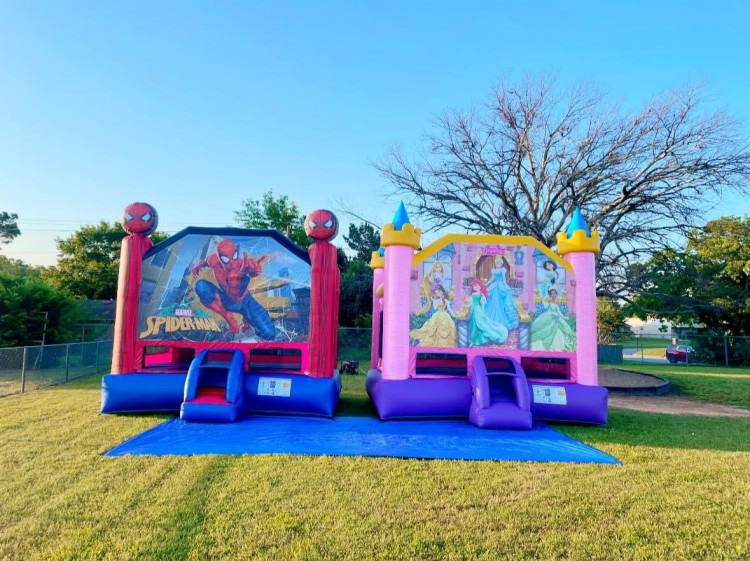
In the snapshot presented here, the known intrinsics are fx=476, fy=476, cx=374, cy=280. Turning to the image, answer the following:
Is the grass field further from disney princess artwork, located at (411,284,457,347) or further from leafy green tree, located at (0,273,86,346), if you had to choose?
leafy green tree, located at (0,273,86,346)

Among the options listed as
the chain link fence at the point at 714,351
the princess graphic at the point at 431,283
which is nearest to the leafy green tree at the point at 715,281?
the chain link fence at the point at 714,351

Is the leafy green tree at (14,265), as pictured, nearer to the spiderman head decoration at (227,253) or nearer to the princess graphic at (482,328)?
the spiderman head decoration at (227,253)

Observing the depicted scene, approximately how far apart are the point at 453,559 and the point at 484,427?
438 cm

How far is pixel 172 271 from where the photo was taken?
8.84 meters

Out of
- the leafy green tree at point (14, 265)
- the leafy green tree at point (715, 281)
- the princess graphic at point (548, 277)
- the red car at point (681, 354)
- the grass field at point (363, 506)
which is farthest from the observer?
the leafy green tree at point (14, 265)

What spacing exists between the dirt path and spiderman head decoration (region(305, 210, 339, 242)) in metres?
7.10

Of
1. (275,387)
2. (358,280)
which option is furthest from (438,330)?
(358,280)

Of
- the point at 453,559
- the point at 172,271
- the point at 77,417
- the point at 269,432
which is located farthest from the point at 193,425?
the point at 453,559

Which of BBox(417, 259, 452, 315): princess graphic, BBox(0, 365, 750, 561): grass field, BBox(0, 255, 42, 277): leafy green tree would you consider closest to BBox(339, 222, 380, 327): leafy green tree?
BBox(417, 259, 452, 315): princess graphic

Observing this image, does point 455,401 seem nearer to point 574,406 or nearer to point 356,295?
point 574,406

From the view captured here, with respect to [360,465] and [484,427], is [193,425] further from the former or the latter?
[484,427]

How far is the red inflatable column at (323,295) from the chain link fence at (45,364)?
6905mm

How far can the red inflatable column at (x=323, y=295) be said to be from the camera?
27.7 ft

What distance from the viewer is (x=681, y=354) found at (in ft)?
81.3
